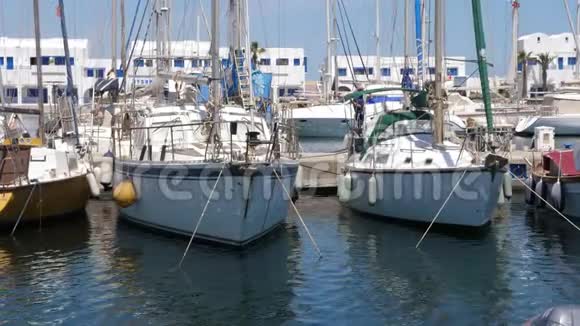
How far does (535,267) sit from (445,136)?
6.00 m

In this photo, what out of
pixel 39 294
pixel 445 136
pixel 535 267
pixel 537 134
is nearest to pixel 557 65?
pixel 537 134

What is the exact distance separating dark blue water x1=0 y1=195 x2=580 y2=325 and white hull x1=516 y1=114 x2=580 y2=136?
26.4 m

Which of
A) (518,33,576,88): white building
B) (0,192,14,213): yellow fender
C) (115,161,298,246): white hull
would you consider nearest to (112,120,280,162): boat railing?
(115,161,298,246): white hull

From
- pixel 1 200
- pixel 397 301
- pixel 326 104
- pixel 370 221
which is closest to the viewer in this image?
pixel 397 301

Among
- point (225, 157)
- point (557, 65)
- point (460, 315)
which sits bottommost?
point (460, 315)

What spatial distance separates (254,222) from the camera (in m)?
15.9

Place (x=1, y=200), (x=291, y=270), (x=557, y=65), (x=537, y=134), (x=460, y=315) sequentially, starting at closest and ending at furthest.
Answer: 1. (x=460, y=315)
2. (x=291, y=270)
3. (x=1, y=200)
4. (x=537, y=134)
5. (x=557, y=65)

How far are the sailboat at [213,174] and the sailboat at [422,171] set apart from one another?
100.0 inches

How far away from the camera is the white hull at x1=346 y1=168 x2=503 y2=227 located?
16.9 m

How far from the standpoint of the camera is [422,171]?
17.6 m

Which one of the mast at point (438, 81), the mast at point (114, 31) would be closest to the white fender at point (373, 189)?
the mast at point (438, 81)

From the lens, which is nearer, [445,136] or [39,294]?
[39,294]

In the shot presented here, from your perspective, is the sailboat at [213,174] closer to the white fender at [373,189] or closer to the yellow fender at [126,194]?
the yellow fender at [126,194]

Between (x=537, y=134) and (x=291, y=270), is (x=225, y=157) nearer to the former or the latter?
(x=291, y=270)
